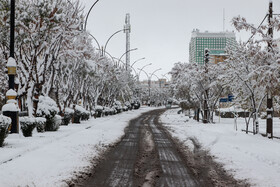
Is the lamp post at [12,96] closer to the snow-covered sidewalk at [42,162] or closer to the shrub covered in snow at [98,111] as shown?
the snow-covered sidewalk at [42,162]

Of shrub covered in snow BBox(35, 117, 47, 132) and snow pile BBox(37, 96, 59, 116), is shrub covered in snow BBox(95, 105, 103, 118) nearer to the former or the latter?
snow pile BBox(37, 96, 59, 116)

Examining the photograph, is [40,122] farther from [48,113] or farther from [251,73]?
[251,73]

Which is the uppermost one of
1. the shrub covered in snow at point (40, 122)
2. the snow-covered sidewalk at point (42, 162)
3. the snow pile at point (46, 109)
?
the snow pile at point (46, 109)

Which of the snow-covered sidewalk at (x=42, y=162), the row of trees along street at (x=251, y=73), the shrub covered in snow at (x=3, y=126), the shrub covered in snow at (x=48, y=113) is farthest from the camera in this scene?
the shrub covered in snow at (x=48, y=113)

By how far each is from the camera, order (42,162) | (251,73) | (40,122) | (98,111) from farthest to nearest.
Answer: (98,111) < (40,122) < (251,73) < (42,162)

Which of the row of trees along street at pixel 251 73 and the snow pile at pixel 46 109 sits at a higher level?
the row of trees along street at pixel 251 73

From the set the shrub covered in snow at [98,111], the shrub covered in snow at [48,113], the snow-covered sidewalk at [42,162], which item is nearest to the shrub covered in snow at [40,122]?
the shrub covered in snow at [48,113]

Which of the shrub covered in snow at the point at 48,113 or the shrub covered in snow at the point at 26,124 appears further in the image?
the shrub covered in snow at the point at 48,113

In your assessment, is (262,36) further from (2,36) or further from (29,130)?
(2,36)

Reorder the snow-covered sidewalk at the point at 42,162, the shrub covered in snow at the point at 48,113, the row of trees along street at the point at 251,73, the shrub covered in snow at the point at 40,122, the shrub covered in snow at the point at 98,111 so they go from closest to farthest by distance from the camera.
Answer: the snow-covered sidewalk at the point at 42,162
the row of trees along street at the point at 251,73
the shrub covered in snow at the point at 40,122
the shrub covered in snow at the point at 48,113
the shrub covered in snow at the point at 98,111

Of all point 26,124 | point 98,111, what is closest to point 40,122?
point 26,124

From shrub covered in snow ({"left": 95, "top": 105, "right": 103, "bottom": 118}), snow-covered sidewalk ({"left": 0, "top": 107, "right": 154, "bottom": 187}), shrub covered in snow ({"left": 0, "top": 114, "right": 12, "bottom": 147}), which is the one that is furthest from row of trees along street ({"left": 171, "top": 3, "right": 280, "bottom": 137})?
shrub covered in snow ({"left": 95, "top": 105, "right": 103, "bottom": 118})

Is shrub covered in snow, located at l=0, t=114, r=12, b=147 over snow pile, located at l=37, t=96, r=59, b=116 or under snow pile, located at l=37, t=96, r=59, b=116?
under

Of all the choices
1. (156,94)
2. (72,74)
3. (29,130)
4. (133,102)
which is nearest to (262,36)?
(29,130)
